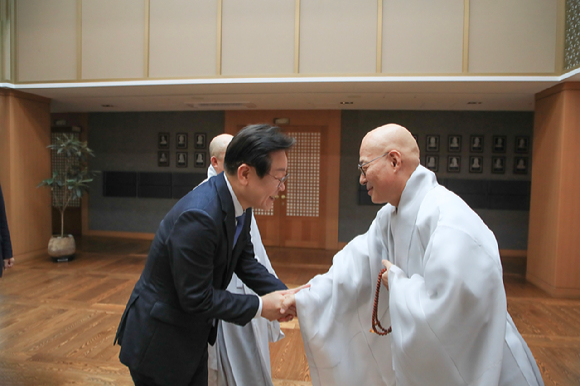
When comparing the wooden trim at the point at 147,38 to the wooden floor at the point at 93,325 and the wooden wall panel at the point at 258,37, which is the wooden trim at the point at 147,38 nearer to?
the wooden wall panel at the point at 258,37

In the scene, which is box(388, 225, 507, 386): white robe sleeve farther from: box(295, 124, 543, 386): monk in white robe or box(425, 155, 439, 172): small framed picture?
box(425, 155, 439, 172): small framed picture

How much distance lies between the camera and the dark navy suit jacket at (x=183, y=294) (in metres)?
1.35

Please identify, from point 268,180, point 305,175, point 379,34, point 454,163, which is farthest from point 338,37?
point 268,180

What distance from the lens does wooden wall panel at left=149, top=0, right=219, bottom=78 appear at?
17.6 feet

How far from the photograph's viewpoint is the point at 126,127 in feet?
28.0

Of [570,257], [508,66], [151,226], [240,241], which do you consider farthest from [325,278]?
[151,226]

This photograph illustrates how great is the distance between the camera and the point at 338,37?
201 inches

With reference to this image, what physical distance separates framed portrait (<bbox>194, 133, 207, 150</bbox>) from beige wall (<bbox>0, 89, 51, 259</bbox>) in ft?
8.60

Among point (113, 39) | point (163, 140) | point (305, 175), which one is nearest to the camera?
point (113, 39)

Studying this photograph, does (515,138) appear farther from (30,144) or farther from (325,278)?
(30,144)

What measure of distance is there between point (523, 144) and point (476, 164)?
901 mm

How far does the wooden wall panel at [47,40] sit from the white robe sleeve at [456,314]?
607 cm

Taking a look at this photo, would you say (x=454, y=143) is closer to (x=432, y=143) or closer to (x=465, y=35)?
(x=432, y=143)

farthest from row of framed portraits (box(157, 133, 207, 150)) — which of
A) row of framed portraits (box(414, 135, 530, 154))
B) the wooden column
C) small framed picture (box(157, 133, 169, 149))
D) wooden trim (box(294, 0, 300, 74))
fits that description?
the wooden column
